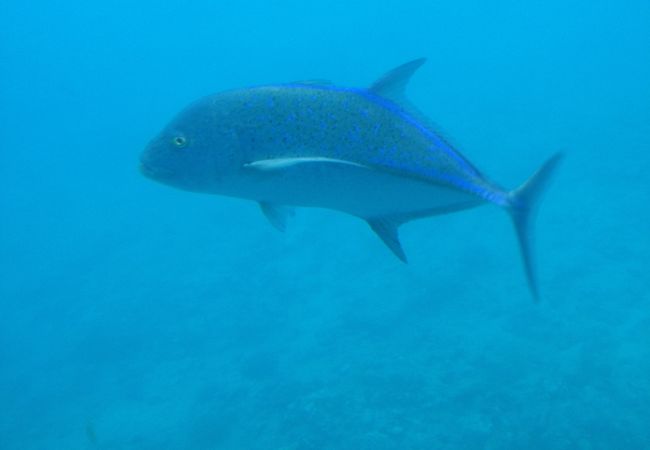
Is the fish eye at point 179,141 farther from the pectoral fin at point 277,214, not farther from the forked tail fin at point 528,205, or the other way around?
the forked tail fin at point 528,205

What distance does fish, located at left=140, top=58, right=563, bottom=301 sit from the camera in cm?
129

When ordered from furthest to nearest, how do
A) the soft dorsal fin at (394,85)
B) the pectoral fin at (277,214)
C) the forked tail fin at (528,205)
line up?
the pectoral fin at (277,214) → the soft dorsal fin at (394,85) → the forked tail fin at (528,205)

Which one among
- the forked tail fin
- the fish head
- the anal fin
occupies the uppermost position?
the fish head

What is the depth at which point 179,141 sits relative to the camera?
4.55 feet

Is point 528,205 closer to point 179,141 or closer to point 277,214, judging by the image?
point 277,214

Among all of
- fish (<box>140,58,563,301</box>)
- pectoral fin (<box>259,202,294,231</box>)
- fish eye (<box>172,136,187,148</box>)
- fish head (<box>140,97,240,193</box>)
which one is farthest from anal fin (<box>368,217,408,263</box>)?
fish eye (<box>172,136,187,148</box>)

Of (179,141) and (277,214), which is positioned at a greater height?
(179,141)

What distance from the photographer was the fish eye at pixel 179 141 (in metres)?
1.38

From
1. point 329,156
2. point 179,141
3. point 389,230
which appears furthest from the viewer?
point 389,230

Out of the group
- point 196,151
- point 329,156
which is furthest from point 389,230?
point 196,151

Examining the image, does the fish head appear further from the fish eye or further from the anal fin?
the anal fin

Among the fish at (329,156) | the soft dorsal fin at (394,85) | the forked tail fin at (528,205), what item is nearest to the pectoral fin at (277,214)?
the fish at (329,156)

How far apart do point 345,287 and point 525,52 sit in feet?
112

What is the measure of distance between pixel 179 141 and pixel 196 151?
0.07 metres
